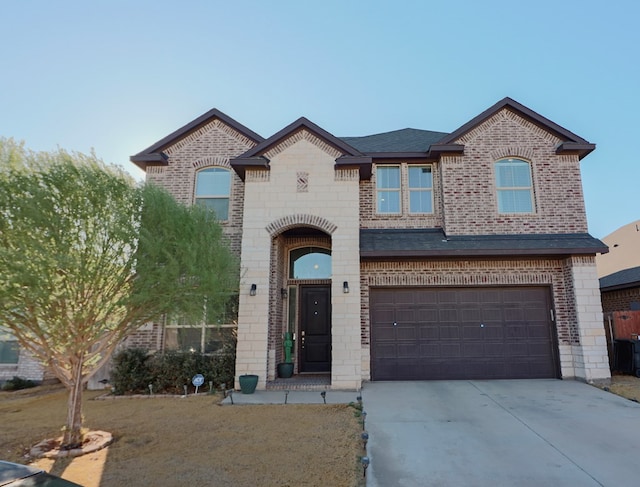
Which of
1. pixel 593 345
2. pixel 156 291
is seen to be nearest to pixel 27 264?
pixel 156 291

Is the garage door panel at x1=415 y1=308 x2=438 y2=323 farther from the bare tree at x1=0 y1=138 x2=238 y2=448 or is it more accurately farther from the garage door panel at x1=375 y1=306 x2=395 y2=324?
the bare tree at x1=0 y1=138 x2=238 y2=448

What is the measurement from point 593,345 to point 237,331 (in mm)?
8773

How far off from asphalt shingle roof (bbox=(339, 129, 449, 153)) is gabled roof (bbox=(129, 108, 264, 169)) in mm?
3462

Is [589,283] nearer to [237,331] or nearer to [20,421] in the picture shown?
[237,331]

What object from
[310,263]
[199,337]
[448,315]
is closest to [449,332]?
[448,315]

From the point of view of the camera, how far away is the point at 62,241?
5.35 meters

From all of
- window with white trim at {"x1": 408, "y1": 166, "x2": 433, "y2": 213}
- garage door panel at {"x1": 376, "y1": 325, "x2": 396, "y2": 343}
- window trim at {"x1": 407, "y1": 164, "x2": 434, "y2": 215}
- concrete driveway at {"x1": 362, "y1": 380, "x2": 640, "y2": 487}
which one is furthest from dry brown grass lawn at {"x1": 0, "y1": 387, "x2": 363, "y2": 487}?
window with white trim at {"x1": 408, "y1": 166, "x2": 433, "y2": 213}

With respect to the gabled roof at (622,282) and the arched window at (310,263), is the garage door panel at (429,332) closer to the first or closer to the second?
the arched window at (310,263)

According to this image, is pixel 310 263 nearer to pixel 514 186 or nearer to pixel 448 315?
pixel 448 315

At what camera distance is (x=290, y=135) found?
10.4 metres

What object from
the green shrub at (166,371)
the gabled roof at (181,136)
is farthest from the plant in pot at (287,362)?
the gabled roof at (181,136)

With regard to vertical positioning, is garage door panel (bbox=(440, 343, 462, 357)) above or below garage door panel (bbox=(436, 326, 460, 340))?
below

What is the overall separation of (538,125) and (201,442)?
38.0ft

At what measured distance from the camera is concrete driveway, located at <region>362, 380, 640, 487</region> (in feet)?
15.0
